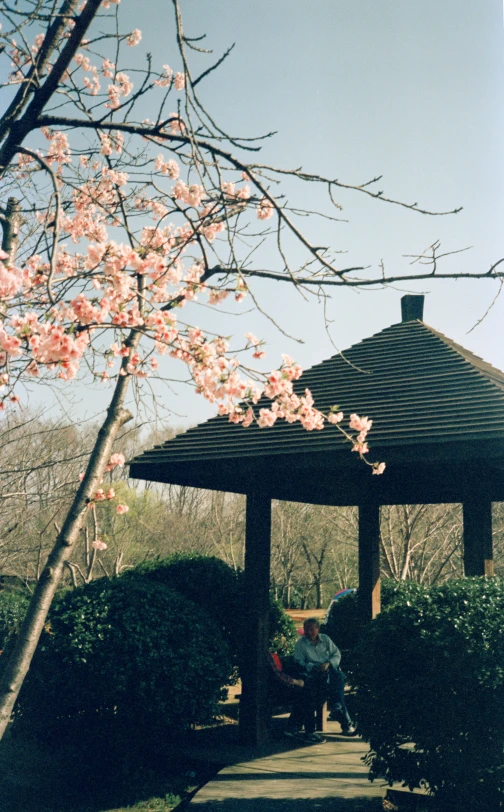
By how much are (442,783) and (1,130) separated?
505cm

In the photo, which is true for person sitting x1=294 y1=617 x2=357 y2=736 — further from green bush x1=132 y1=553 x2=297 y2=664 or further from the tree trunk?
the tree trunk

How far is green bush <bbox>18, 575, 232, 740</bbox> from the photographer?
561 centimetres

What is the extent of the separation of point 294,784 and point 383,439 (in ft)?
10.1

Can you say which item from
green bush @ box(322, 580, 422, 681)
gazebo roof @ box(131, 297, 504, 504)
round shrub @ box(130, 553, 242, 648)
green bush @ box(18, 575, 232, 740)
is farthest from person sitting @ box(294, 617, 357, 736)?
green bush @ box(322, 580, 422, 681)

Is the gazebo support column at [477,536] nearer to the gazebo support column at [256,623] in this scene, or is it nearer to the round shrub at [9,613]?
the gazebo support column at [256,623]

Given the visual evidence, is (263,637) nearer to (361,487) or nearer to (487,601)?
(361,487)

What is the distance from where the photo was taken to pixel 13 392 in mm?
5121

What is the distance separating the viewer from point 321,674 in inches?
289

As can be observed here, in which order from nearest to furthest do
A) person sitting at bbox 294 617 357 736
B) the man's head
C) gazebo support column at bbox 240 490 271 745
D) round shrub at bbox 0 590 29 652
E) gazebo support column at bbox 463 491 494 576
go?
gazebo support column at bbox 463 491 494 576
gazebo support column at bbox 240 490 271 745
person sitting at bbox 294 617 357 736
the man's head
round shrub at bbox 0 590 29 652

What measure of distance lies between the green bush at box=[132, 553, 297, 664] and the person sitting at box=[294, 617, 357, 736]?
790mm

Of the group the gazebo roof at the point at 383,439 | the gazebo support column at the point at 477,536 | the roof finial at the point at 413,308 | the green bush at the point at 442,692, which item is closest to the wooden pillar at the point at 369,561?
the gazebo roof at the point at 383,439

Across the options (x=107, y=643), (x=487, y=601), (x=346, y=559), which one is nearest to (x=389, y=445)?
(x=487, y=601)

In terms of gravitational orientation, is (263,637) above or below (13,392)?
below

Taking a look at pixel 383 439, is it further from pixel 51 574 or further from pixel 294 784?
pixel 51 574
